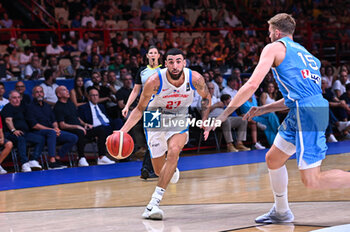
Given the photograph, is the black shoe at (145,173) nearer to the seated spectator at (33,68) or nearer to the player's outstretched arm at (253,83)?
the player's outstretched arm at (253,83)

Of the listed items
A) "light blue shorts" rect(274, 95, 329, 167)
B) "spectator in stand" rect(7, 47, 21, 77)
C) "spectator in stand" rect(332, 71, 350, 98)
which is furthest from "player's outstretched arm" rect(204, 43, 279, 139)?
"spectator in stand" rect(332, 71, 350, 98)

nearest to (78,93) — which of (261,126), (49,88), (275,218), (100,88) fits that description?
(100,88)

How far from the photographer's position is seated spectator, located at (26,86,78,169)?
999cm

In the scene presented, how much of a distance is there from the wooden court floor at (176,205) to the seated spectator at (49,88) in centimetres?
339

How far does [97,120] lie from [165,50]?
5.09m

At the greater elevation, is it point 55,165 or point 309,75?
point 309,75

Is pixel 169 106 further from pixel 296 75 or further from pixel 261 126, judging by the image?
pixel 261 126

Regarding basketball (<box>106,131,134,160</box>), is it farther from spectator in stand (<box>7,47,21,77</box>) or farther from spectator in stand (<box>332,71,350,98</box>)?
spectator in stand (<box>332,71,350,98</box>)

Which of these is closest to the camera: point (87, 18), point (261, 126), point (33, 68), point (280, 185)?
point (280, 185)

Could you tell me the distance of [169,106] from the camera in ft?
21.9

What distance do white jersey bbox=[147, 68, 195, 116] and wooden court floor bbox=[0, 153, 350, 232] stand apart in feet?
3.60

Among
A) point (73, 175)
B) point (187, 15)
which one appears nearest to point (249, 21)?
point (187, 15)

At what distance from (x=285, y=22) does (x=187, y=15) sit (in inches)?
548

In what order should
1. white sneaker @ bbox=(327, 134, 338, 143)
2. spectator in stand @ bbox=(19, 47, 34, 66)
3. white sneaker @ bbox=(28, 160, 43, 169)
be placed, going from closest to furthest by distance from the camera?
white sneaker @ bbox=(28, 160, 43, 169) < white sneaker @ bbox=(327, 134, 338, 143) < spectator in stand @ bbox=(19, 47, 34, 66)
